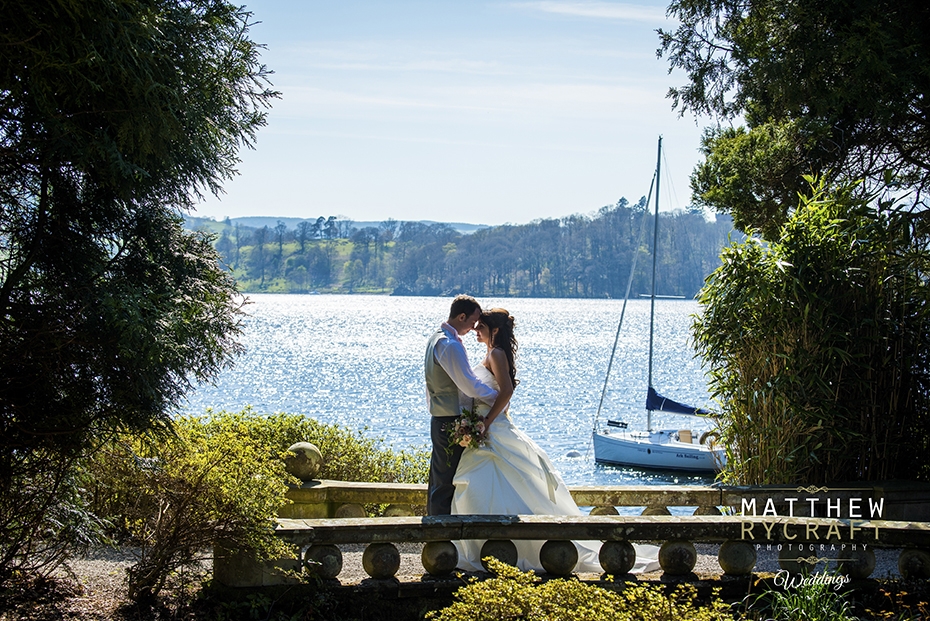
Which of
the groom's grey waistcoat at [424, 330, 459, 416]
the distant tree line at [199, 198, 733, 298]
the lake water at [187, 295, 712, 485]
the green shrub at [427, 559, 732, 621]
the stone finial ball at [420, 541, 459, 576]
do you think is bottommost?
the lake water at [187, 295, 712, 485]

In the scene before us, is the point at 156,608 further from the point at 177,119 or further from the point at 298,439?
the point at 298,439

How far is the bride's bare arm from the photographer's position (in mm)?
5816

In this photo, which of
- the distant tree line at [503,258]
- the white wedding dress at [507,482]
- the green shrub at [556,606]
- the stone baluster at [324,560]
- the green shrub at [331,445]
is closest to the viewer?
the green shrub at [556,606]

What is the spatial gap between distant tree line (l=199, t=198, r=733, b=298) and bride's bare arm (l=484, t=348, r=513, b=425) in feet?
425

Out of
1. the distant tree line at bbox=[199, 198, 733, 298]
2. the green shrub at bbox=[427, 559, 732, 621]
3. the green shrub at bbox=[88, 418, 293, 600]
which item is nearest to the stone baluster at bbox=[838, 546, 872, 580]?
the green shrub at bbox=[427, 559, 732, 621]

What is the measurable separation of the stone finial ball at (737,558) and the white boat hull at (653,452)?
70.2 feet

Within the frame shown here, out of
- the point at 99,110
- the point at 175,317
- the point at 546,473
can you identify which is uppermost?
the point at 99,110

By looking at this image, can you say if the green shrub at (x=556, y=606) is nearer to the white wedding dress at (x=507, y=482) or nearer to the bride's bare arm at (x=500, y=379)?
the white wedding dress at (x=507, y=482)

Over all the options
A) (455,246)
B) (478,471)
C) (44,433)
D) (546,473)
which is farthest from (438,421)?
(455,246)

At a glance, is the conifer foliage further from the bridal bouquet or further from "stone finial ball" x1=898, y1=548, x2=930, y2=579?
"stone finial ball" x1=898, y1=548, x2=930, y2=579

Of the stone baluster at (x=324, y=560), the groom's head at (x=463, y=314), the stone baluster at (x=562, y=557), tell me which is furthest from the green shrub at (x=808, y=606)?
the groom's head at (x=463, y=314)

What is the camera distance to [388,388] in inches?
1987

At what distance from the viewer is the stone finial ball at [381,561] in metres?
4.85

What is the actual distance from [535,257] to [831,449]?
15765cm
